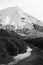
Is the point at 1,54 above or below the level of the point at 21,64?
above

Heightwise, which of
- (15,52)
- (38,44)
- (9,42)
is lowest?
(15,52)

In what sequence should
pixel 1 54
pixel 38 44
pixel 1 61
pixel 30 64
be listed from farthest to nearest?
pixel 38 44 < pixel 1 54 < pixel 1 61 < pixel 30 64

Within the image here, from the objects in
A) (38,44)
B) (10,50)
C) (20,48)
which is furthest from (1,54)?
(38,44)

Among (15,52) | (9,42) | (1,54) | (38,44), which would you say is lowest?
(1,54)

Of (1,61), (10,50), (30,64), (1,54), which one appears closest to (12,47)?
(10,50)

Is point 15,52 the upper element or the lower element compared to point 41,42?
lower

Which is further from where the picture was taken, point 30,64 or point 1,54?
point 1,54

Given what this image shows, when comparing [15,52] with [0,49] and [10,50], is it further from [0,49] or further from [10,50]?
[0,49]

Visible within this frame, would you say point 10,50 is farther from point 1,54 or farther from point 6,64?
point 6,64

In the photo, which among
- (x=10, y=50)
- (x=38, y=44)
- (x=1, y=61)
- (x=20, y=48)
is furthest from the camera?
(x=38, y=44)
